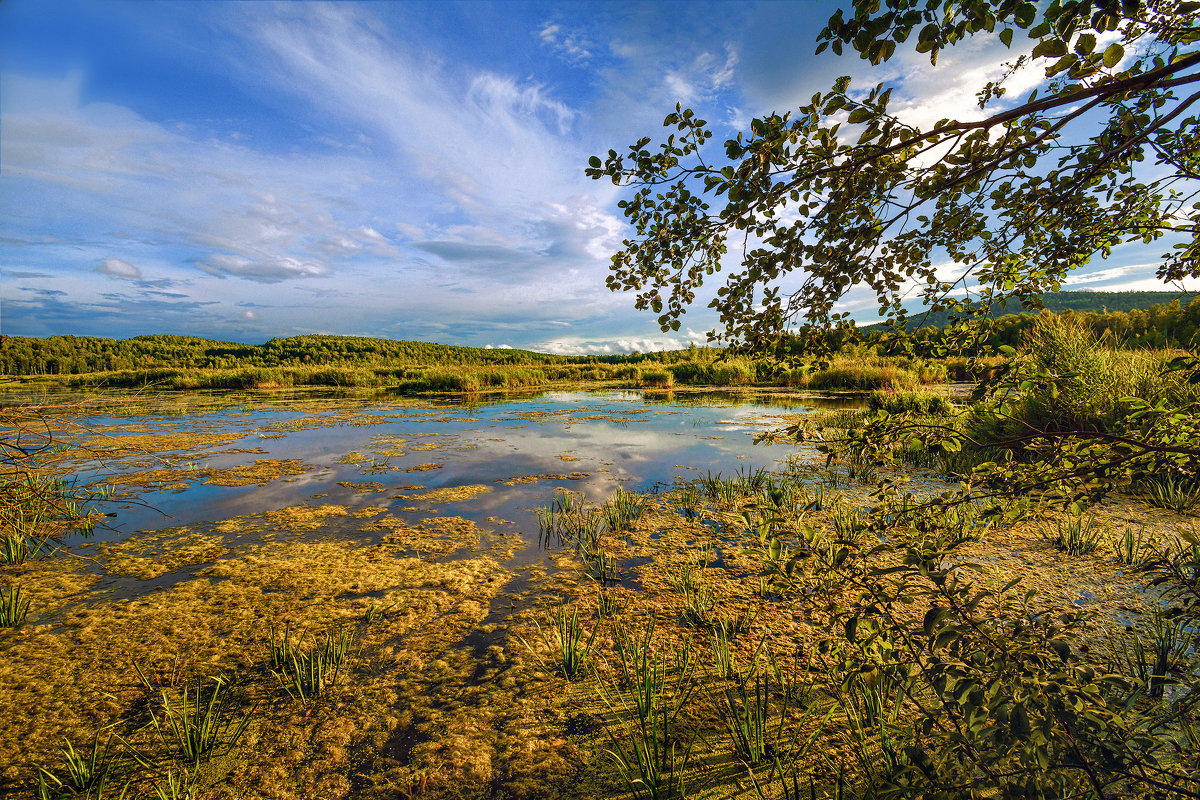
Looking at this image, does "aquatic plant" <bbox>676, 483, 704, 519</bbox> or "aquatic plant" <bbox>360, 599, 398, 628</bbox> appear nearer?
"aquatic plant" <bbox>360, 599, 398, 628</bbox>

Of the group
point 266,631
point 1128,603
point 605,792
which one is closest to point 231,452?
point 266,631

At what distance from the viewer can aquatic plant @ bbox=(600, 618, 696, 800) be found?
1.72m

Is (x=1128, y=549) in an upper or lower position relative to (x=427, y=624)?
upper

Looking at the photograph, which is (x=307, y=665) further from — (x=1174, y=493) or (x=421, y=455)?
(x=1174, y=493)

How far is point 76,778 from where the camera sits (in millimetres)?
1684

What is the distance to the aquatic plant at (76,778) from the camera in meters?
1.64

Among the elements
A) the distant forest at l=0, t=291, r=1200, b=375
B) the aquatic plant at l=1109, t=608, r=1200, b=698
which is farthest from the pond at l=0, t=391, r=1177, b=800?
the distant forest at l=0, t=291, r=1200, b=375

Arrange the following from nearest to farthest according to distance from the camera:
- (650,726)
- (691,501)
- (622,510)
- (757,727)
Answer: (757,727), (650,726), (622,510), (691,501)

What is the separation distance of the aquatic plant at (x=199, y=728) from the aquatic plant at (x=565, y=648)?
4.30ft

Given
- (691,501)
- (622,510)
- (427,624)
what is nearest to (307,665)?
(427,624)

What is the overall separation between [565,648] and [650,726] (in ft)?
1.90

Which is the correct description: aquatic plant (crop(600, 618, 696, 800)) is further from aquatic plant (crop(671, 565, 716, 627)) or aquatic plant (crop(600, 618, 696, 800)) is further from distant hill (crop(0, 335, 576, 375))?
distant hill (crop(0, 335, 576, 375))

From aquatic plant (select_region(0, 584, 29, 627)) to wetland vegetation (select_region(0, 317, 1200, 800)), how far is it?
13 millimetres

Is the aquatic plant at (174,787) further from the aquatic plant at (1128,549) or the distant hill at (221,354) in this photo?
the distant hill at (221,354)
